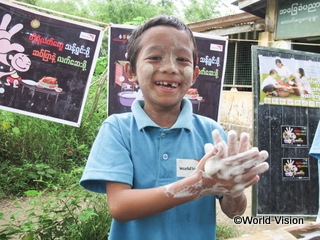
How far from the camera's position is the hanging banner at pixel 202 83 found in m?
2.85

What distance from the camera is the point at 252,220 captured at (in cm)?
355

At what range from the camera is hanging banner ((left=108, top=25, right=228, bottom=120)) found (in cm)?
285

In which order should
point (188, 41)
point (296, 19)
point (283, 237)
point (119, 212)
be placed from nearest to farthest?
point (119, 212) < point (283, 237) < point (188, 41) < point (296, 19)

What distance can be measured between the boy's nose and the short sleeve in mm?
302

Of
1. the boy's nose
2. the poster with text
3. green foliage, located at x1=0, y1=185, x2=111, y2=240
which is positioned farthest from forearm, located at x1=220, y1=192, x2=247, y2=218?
the poster with text

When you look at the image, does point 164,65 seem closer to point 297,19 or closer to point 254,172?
point 254,172

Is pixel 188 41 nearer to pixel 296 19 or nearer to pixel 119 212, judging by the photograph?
pixel 119 212

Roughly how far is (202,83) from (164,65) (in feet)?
6.34

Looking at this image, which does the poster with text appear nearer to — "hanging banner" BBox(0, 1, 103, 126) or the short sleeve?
"hanging banner" BBox(0, 1, 103, 126)

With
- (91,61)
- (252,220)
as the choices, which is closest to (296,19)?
(252,220)

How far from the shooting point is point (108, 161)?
1099mm

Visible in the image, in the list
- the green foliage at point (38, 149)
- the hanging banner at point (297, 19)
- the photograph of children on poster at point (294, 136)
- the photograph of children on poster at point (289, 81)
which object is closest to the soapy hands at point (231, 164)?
the photograph of children on poster at point (289, 81)

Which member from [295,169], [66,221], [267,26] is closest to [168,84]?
[66,221]

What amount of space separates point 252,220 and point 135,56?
9.76ft
